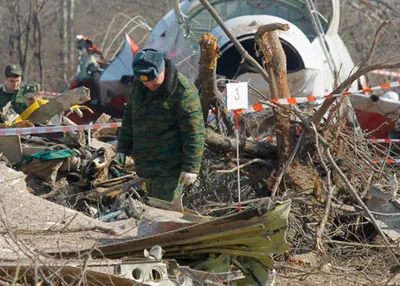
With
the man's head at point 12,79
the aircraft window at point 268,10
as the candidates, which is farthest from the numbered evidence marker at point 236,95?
the aircraft window at point 268,10

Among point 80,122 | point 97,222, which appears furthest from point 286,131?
point 80,122

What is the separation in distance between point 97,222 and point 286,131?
2213 mm

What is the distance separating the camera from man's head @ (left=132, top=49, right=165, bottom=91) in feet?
21.6

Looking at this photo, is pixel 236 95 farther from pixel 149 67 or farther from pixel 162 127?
pixel 149 67

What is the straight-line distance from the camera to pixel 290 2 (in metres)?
14.6

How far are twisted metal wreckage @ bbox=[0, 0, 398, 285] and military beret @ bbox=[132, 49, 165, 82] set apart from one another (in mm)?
840

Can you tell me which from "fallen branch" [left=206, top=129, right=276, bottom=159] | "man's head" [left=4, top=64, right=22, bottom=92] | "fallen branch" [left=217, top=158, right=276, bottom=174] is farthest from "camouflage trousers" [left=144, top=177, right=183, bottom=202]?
"man's head" [left=4, top=64, right=22, bottom=92]

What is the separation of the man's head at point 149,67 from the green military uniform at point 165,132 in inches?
3.2

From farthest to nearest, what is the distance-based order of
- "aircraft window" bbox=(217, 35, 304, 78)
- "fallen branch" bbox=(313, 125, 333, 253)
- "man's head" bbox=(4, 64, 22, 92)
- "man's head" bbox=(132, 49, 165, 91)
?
"aircraft window" bbox=(217, 35, 304, 78)
"man's head" bbox=(4, 64, 22, 92)
"fallen branch" bbox=(313, 125, 333, 253)
"man's head" bbox=(132, 49, 165, 91)

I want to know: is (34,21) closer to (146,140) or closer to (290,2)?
(290,2)

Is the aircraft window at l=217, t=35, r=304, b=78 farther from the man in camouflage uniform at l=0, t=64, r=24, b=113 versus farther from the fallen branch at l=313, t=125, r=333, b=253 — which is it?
the fallen branch at l=313, t=125, r=333, b=253

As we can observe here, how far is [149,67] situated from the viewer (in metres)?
6.59

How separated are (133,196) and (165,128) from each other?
1.30 meters

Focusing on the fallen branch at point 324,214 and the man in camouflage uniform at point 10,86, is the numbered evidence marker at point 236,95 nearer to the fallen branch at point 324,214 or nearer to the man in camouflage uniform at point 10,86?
the fallen branch at point 324,214
